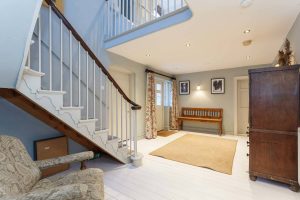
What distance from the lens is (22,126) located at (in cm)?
232

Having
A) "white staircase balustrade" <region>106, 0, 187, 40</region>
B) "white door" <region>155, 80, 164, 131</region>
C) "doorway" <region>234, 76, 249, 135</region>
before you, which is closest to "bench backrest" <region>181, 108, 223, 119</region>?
"doorway" <region>234, 76, 249, 135</region>

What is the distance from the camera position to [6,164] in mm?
1359

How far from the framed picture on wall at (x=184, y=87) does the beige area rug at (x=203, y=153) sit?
2.15 m

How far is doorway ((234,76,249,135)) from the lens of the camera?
5133 mm

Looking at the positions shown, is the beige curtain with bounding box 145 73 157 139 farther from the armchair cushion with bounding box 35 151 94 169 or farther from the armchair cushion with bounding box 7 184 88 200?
the armchair cushion with bounding box 7 184 88 200

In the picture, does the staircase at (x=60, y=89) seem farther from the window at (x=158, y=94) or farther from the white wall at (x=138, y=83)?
the window at (x=158, y=94)

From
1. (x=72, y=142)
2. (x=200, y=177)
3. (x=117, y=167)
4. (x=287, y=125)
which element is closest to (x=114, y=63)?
(x=72, y=142)

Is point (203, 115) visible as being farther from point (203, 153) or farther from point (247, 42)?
point (247, 42)

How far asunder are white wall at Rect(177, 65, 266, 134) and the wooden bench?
14cm

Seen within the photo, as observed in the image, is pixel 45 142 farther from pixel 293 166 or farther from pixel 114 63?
pixel 293 166

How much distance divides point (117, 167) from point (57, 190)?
1.71 m

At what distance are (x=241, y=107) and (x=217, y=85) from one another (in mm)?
1035

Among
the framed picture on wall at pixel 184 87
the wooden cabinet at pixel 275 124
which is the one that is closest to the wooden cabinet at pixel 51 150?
the wooden cabinet at pixel 275 124

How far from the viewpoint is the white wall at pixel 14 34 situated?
1.20 meters
